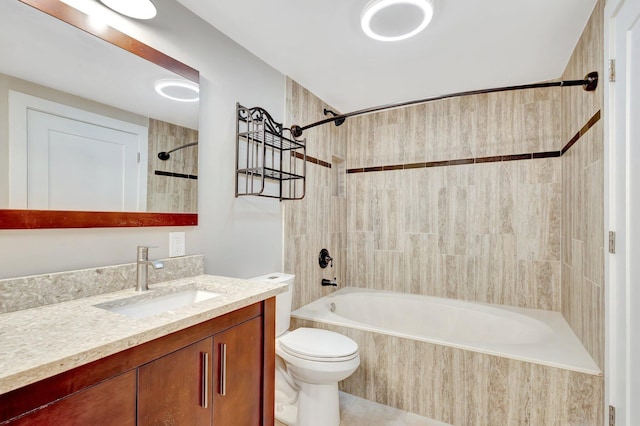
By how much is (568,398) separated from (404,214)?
1845mm

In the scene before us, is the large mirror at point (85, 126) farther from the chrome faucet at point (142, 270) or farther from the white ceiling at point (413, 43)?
the white ceiling at point (413, 43)

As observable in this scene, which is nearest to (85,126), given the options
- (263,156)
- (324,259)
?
(263,156)

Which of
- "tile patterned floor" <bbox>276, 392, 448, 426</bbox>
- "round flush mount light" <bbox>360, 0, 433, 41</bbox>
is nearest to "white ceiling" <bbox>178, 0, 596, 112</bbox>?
"round flush mount light" <bbox>360, 0, 433, 41</bbox>

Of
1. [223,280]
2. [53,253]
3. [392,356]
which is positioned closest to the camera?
[53,253]

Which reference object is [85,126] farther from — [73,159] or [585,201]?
[585,201]

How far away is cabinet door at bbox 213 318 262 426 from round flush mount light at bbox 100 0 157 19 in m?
1.45

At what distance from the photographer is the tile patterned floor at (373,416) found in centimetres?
188

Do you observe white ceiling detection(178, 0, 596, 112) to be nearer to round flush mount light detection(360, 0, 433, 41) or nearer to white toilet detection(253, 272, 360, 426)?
round flush mount light detection(360, 0, 433, 41)

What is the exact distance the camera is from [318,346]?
1763mm

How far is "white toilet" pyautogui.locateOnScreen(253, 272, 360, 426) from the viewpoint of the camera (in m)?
1.68

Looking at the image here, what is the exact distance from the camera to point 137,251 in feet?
4.35

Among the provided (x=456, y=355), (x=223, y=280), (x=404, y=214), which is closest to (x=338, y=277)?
(x=404, y=214)

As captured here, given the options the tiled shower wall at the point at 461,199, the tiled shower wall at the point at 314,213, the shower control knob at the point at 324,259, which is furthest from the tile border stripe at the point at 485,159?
the shower control knob at the point at 324,259

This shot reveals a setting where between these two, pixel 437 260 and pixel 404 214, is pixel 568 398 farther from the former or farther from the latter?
pixel 404 214
